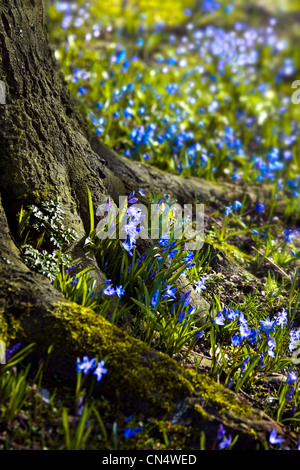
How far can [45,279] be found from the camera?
2404 mm

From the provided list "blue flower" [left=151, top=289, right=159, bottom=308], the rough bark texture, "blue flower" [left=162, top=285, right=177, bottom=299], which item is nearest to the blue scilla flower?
the rough bark texture

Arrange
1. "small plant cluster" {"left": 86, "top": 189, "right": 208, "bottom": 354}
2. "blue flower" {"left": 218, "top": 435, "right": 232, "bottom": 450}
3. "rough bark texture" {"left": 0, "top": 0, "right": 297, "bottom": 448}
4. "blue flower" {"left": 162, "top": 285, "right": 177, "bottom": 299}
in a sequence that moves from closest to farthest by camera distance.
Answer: "blue flower" {"left": 218, "top": 435, "right": 232, "bottom": 450}, "rough bark texture" {"left": 0, "top": 0, "right": 297, "bottom": 448}, "small plant cluster" {"left": 86, "top": 189, "right": 208, "bottom": 354}, "blue flower" {"left": 162, "top": 285, "right": 177, "bottom": 299}

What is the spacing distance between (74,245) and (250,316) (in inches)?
51.7

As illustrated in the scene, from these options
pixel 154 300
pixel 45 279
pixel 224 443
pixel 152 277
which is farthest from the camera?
pixel 152 277

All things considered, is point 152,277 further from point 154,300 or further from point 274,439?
point 274,439

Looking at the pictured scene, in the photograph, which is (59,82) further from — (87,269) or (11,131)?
(87,269)

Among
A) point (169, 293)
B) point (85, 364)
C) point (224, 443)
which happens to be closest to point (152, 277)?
point (169, 293)

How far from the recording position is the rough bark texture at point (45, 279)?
83.7 inches

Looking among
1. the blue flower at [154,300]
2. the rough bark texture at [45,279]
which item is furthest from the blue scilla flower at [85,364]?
the blue flower at [154,300]

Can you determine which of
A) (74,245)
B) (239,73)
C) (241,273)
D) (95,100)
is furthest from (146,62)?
(74,245)

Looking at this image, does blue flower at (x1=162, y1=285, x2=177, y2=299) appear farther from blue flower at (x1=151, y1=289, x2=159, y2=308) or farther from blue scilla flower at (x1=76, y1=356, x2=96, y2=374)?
blue scilla flower at (x1=76, y1=356, x2=96, y2=374)

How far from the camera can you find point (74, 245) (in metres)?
2.72

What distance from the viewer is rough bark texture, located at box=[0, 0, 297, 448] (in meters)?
2.13

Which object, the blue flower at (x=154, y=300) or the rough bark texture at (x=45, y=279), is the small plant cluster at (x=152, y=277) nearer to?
the blue flower at (x=154, y=300)
